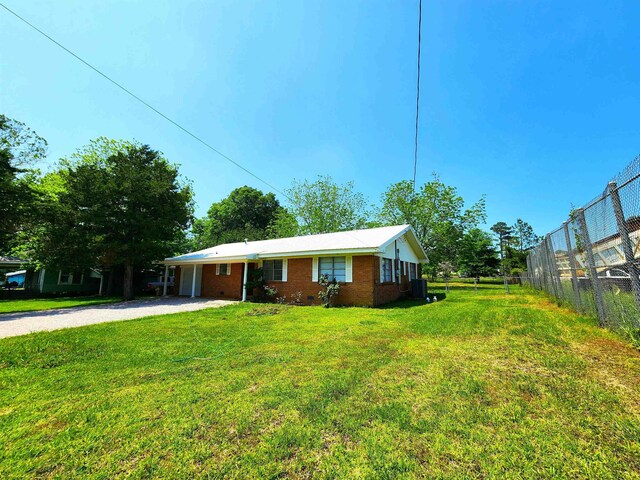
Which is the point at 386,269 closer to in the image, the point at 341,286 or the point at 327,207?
the point at 341,286

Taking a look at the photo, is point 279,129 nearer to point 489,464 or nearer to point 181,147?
point 181,147

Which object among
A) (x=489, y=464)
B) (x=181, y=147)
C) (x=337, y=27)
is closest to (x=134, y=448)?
(x=489, y=464)

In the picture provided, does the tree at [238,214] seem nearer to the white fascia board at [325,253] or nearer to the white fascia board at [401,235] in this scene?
the white fascia board at [401,235]

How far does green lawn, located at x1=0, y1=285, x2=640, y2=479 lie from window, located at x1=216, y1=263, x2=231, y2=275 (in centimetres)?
1044

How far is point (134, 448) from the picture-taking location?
221cm

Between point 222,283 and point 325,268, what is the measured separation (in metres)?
7.28

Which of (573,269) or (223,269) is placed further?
(223,269)

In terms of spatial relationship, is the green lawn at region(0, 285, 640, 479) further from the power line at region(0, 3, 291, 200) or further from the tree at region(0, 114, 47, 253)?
the tree at region(0, 114, 47, 253)

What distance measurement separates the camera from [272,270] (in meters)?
14.0

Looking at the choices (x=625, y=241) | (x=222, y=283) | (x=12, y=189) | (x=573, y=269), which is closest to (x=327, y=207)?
(x=222, y=283)

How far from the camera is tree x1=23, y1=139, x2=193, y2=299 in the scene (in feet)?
51.0

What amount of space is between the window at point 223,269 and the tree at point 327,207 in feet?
57.2

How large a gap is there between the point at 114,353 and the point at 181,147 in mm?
9556

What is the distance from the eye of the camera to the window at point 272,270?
13726 millimetres
